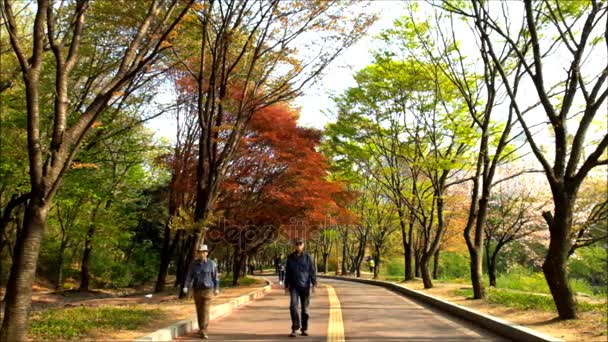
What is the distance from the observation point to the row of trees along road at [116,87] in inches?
297

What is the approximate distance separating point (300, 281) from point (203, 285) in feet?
5.45

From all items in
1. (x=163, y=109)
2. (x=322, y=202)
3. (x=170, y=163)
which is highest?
(x=163, y=109)

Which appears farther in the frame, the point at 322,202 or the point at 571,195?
the point at 322,202

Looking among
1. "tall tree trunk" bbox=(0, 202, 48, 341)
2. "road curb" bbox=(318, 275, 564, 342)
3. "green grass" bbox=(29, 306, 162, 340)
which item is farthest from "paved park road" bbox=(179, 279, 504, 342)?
"tall tree trunk" bbox=(0, 202, 48, 341)

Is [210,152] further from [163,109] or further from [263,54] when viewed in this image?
[163,109]

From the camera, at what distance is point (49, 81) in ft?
53.4

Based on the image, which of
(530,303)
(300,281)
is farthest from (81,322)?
(530,303)

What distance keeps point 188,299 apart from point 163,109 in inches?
306

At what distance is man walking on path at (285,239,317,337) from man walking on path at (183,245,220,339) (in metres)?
1.30

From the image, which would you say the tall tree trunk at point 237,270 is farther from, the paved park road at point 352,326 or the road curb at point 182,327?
the paved park road at point 352,326

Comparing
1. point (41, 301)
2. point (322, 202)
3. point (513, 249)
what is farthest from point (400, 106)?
point (513, 249)

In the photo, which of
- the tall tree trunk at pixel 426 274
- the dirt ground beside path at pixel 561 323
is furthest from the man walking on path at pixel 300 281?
the tall tree trunk at pixel 426 274

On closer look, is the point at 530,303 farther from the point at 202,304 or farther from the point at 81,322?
the point at 81,322

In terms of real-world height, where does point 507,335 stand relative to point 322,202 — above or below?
below
